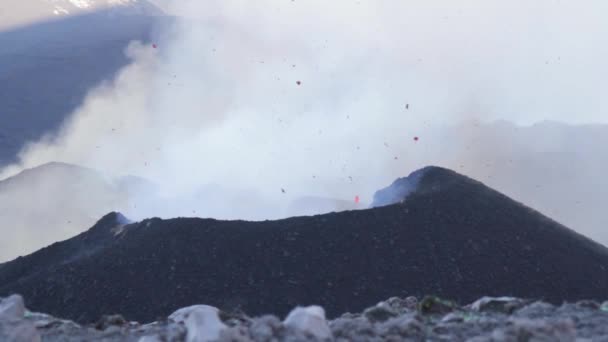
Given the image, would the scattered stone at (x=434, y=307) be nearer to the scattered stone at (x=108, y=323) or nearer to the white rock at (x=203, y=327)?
the white rock at (x=203, y=327)

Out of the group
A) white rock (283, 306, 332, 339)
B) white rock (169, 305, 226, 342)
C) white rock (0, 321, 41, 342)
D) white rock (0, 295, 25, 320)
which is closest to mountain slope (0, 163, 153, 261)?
white rock (0, 295, 25, 320)

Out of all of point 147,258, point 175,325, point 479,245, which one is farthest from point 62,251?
point 175,325

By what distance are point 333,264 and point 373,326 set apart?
969cm

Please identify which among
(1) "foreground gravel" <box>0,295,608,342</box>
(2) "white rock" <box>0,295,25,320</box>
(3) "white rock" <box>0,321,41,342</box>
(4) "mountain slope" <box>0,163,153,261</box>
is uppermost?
(4) "mountain slope" <box>0,163,153,261</box>

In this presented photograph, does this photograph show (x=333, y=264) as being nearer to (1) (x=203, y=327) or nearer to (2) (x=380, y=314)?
(2) (x=380, y=314)

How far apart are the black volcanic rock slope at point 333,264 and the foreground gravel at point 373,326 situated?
691 cm

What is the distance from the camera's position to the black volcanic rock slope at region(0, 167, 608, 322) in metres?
15.0

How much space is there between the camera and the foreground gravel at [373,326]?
18.0ft

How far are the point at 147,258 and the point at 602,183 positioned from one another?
33.1 m

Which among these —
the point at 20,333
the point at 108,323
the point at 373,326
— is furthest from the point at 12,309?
the point at 373,326

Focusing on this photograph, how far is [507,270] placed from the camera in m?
15.8

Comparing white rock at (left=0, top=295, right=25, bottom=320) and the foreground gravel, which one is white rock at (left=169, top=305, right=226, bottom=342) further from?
white rock at (left=0, top=295, right=25, bottom=320)

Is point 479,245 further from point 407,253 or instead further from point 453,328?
point 453,328

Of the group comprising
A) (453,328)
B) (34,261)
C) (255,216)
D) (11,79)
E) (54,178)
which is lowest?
(453,328)
